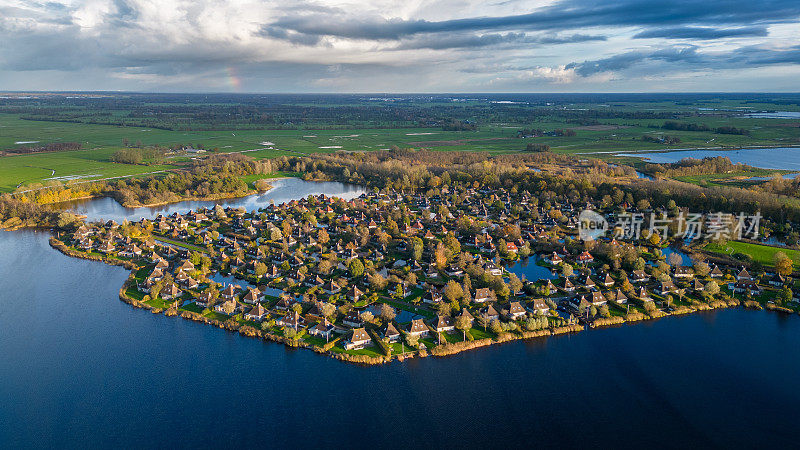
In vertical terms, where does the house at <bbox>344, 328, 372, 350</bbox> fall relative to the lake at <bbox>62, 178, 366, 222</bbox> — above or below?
below

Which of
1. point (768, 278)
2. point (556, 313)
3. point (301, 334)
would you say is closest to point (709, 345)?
point (556, 313)

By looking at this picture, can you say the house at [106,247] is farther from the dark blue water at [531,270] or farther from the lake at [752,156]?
the lake at [752,156]

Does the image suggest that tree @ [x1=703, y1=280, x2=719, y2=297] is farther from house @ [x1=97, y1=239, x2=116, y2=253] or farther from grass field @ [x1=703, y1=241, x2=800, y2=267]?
house @ [x1=97, y1=239, x2=116, y2=253]

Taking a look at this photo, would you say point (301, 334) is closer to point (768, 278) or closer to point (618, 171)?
point (768, 278)

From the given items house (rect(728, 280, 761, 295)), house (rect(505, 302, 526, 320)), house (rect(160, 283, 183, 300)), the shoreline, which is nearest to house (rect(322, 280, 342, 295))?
the shoreline

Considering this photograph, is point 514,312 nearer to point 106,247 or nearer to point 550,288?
point 550,288

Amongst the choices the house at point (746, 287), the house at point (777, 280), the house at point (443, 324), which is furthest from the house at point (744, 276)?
the house at point (443, 324)
